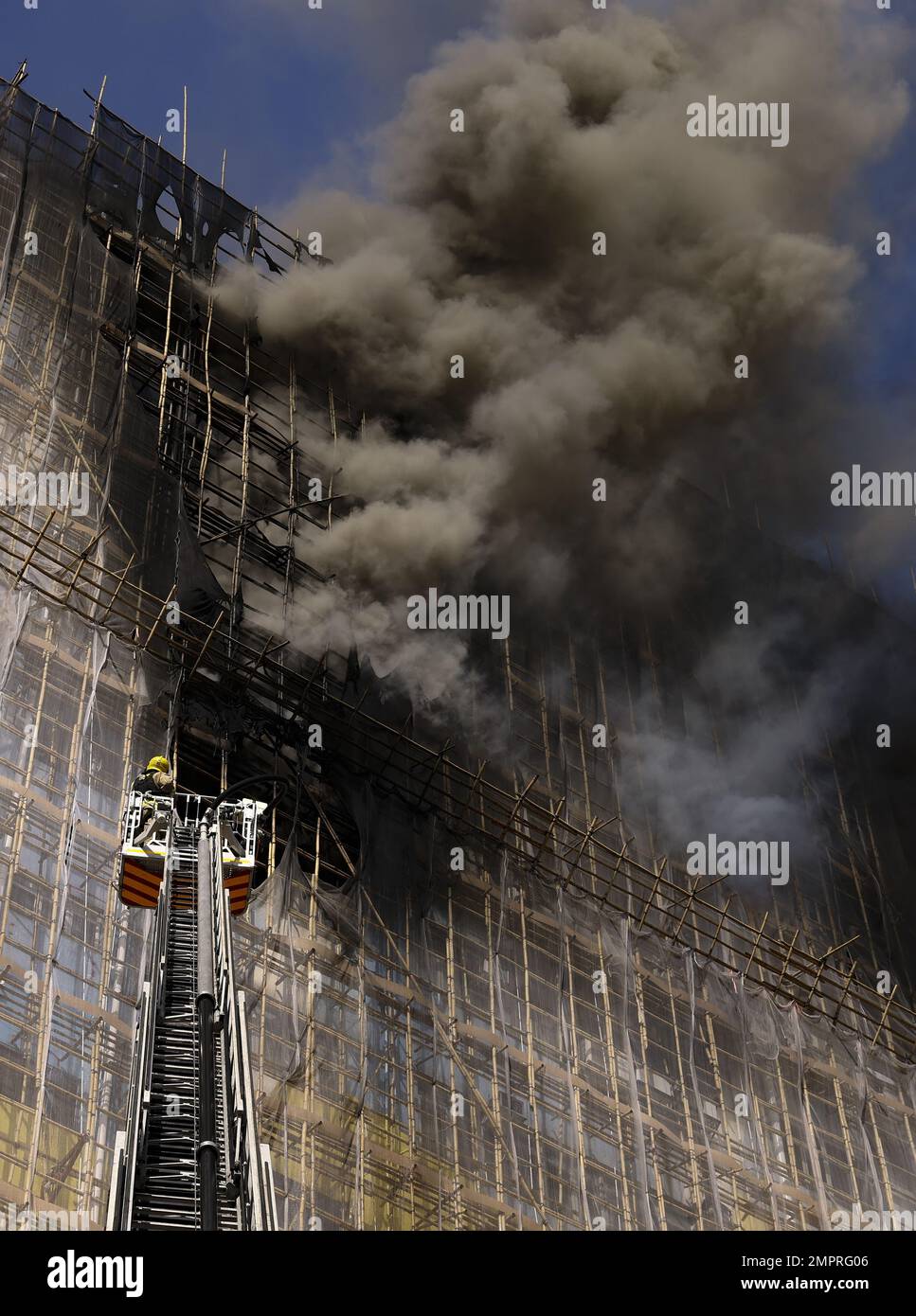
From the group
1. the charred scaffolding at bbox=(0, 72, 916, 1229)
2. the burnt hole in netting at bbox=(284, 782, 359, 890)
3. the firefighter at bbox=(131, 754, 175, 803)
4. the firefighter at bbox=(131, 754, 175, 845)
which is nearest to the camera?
the firefighter at bbox=(131, 754, 175, 845)

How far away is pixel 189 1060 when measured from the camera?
329 inches

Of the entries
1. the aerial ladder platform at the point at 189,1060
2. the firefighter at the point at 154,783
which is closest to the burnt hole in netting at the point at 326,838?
the firefighter at the point at 154,783

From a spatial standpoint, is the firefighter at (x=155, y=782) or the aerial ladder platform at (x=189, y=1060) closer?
the aerial ladder platform at (x=189, y=1060)

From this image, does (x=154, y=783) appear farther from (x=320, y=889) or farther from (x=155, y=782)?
(x=320, y=889)

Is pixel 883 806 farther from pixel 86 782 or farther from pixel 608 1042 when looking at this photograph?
pixel 86 782

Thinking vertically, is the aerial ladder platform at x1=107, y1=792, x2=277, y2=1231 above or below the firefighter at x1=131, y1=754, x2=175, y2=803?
below

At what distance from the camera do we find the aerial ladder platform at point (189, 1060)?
7219 mm

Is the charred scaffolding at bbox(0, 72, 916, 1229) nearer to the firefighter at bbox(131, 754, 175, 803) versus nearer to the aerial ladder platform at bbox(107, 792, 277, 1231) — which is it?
the firefighter at bbox(131, 754, 175, 803)

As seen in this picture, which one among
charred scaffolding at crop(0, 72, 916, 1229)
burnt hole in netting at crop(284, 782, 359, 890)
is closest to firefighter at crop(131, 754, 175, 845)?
charred scaffolding at crop(0, 72, 916, 1229)

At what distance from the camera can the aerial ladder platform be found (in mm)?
7219

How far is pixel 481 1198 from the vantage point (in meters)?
16.2

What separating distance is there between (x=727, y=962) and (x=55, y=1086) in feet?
32.5

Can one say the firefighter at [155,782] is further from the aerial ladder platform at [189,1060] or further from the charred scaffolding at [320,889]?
the charred scaffolding at [320,889]

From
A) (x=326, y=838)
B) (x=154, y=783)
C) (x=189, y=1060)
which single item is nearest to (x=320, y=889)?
(x=326, y=838)
